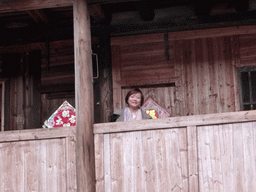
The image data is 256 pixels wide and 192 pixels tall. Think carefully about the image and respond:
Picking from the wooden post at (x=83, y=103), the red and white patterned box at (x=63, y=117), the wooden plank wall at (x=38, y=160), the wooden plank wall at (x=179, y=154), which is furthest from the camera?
the red and white patterned box at (x=63, y=117)

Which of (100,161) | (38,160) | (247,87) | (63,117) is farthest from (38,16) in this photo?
(247,87)

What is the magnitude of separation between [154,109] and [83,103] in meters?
2.35

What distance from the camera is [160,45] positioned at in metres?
8.30

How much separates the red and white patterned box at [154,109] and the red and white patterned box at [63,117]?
1435mm

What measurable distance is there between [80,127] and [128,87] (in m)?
2.44

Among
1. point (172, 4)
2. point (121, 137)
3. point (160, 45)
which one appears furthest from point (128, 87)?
point (121, 137)

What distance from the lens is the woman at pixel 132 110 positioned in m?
6.75

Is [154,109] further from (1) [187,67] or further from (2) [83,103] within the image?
(2) [83,103]

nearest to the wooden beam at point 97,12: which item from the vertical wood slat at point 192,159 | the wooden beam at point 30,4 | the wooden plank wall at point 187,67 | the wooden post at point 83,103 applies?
the wooden plank wall at point 187,67

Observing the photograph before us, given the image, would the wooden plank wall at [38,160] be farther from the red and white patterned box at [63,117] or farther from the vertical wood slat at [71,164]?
the red and white patterned box at [63,117]

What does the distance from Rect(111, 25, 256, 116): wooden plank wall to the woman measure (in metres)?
1.30

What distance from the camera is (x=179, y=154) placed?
19.3ft

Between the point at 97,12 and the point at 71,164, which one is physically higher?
the point at 97,12

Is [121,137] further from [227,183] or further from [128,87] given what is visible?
[128,87]
